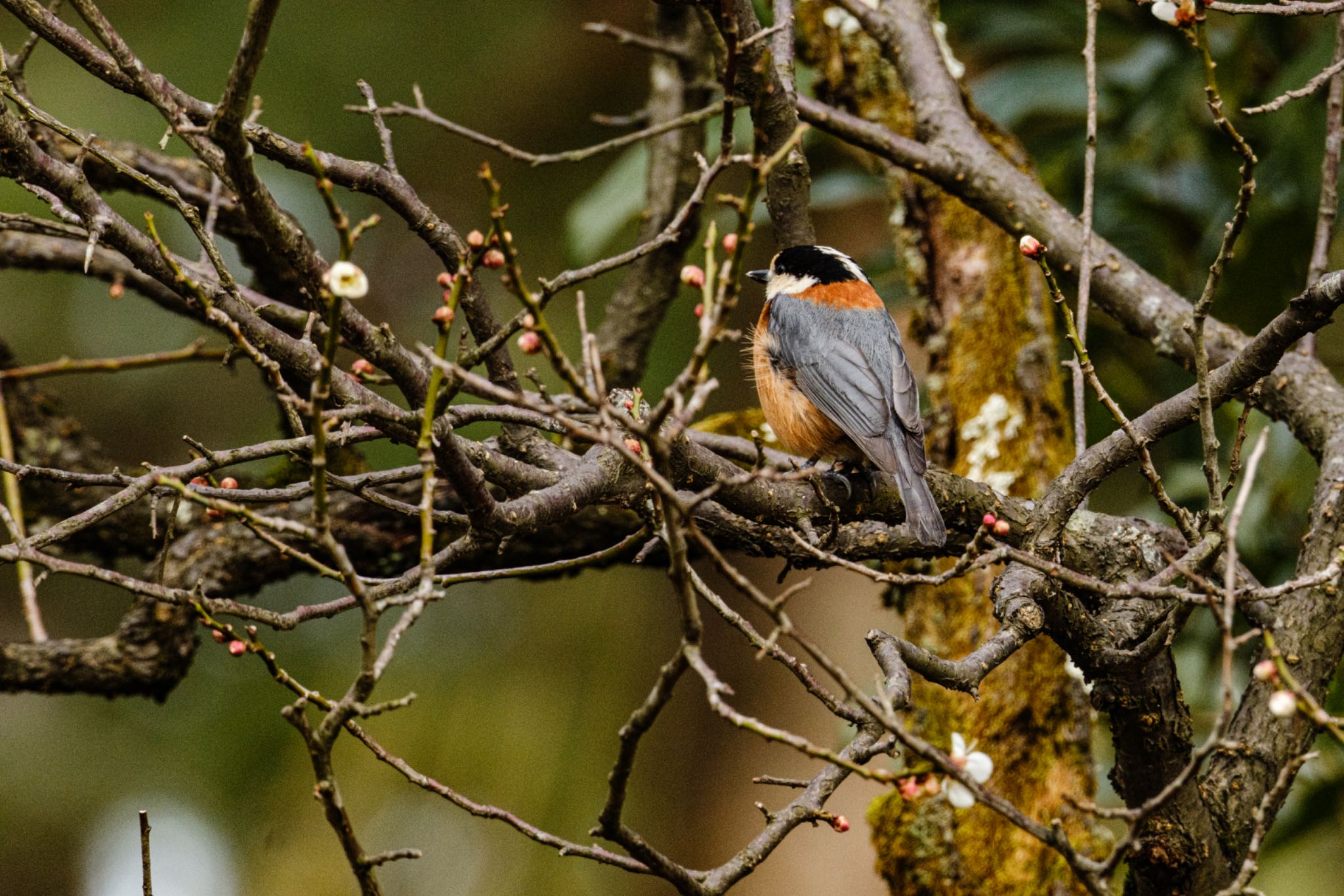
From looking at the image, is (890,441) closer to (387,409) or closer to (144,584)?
(387,409)

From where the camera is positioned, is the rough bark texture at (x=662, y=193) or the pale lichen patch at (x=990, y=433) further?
the rough bark texture at (x=662, y=193)

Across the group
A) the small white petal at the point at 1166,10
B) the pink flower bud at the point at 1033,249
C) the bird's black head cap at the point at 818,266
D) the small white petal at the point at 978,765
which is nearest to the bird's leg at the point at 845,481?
the bird's black head cap at the point at 818,266

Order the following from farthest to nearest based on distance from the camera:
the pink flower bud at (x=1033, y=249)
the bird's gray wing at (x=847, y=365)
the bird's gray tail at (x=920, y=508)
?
the bird's gray wing at (x=847, y=365) → the bird's gray tail at (x=920, y=508) → the pink flower bud at (x=1033, y=249)

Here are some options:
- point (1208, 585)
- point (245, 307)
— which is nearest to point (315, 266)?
point (245, 307)

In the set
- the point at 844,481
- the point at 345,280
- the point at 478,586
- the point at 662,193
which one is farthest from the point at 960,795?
the point at 478,586

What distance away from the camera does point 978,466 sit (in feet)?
10.6

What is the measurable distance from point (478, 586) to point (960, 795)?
4727mm

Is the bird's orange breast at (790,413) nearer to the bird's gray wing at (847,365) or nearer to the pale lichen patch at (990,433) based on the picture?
the bird's gray wing at (847,365)

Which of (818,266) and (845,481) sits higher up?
(818,266)

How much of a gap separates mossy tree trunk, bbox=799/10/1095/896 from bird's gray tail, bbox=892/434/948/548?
73 centimetres

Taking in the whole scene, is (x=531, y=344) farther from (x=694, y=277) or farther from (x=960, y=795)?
(x=960, y=795)

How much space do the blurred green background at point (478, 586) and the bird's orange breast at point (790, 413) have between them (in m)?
1.07

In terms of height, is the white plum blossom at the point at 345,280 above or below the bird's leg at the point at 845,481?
below

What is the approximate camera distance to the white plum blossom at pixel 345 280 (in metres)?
1.32
